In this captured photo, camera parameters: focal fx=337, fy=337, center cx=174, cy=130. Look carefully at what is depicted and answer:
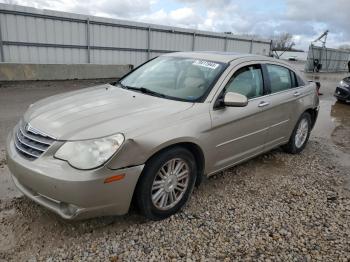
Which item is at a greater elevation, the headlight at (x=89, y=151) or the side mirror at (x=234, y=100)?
the side mirror at (x=234, y=100)

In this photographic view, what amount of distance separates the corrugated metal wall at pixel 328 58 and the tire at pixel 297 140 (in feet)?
76.6

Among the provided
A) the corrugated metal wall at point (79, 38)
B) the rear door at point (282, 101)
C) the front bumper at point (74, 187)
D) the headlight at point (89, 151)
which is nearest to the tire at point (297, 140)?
the rear door at point (282, 101)

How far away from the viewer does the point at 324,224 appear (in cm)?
346

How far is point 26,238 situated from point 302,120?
427cm

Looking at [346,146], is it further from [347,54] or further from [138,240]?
[347,54]

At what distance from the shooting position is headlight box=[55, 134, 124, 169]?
106 inches

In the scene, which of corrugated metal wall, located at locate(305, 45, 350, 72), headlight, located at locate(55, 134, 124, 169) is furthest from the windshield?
corrugated metal wall, located at locate(305, 45, 350, 72)

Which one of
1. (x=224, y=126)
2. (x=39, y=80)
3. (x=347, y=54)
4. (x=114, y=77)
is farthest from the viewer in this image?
(x=347, y=54)

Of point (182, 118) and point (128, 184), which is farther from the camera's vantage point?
point (182, 118)

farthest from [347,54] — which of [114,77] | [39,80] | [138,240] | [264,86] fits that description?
[138,240]

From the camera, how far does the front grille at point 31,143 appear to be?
2842 millimetres

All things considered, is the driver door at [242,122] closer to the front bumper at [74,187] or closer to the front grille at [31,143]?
the front bumper at [74,187]

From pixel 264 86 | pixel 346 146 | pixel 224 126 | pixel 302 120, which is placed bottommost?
pixel 346 146

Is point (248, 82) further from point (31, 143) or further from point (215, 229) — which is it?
point (31, 143)
